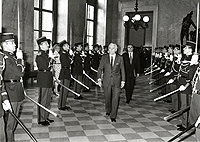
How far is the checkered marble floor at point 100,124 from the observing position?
4.76m

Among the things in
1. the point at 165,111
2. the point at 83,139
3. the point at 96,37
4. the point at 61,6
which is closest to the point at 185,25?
the point at 96,37

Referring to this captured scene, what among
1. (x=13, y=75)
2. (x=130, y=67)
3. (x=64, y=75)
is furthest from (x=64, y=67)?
(x=13, y=75)

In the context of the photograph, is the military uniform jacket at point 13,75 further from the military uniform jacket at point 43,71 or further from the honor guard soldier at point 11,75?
the military uniform jacket at point 43,71

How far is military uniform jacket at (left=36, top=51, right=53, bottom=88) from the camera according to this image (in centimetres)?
533

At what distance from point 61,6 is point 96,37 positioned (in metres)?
3.78

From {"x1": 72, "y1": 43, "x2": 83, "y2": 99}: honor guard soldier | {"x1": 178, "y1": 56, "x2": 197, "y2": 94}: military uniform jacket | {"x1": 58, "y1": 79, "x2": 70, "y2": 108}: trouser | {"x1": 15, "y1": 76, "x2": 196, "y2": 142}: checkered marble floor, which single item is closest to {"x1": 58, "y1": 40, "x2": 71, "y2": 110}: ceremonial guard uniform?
{"x1": 58, "y1": 79, "x2": 70, "y2": 108}: trouser

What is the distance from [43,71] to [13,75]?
1378mm

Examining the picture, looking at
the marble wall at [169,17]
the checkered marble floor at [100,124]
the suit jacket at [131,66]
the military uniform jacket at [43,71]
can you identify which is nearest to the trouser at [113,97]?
the checkered marble floor at [100,124]

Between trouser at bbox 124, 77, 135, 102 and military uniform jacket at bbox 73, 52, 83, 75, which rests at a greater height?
military uniform jacket at bbox 73, 52, 83, 75

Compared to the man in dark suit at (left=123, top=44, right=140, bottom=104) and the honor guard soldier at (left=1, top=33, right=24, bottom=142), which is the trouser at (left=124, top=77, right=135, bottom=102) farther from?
the honor guard soldier at (left=1, top=33, right=24, bottom=142)

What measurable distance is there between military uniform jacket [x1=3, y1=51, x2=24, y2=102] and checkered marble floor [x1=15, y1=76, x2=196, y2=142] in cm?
89

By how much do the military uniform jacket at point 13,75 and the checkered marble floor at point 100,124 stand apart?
2.93ft

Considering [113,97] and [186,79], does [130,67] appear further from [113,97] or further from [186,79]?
[186,79]

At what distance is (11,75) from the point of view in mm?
4047
